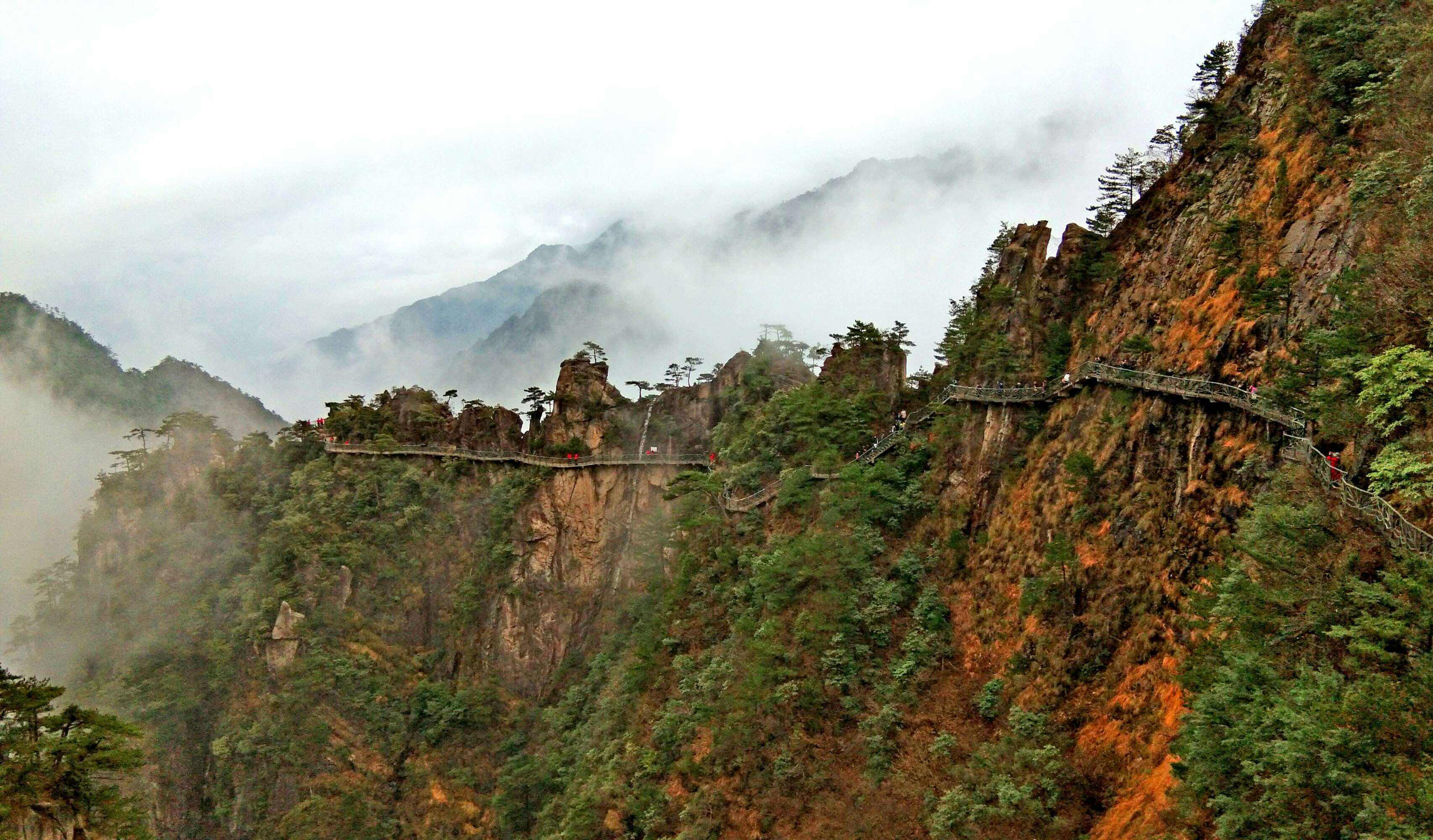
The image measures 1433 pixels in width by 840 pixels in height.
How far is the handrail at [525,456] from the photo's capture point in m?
64.8

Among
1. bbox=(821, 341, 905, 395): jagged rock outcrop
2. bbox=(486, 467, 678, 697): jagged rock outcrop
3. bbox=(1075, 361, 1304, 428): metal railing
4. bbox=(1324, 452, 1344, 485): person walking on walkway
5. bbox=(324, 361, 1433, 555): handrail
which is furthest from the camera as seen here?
bbox=(486, 467, 678, 697): jagged rock outcrop

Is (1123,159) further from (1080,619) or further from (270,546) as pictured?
(270,546)

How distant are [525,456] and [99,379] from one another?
8618cm

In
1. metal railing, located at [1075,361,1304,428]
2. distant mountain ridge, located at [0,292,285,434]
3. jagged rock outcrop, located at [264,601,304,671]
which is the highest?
distant mountain ridge, located at [0,292,285,434]

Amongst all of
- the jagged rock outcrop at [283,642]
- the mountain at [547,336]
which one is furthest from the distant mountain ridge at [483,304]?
the jagged rock outcrop at [283,642]

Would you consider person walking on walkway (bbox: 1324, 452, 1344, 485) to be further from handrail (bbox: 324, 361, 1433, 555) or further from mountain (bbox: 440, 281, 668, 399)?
mountain (bbox: 440, 281, 668, 399)

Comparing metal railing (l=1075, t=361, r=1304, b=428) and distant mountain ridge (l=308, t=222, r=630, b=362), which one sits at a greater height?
distant mountain ridge (l=308, t=222, r=630, b=362)

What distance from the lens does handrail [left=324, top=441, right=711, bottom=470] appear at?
6481 cm

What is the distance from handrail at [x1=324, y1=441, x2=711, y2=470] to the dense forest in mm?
883

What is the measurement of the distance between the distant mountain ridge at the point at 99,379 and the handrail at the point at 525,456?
4759 centimetres

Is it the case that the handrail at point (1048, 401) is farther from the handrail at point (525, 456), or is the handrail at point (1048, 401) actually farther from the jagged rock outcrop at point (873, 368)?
the jagged rock outcrop at point (873, 368)

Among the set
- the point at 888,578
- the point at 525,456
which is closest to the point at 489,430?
the point at 525,456

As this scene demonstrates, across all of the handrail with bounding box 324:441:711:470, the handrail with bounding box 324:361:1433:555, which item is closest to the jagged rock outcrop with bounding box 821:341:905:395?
the handrail with bounding box 324:361:1433:555

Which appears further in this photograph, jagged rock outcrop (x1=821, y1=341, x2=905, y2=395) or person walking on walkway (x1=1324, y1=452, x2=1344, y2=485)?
jagged rock outcrop (x1=821, y1=341, x2=905, y2=395)
